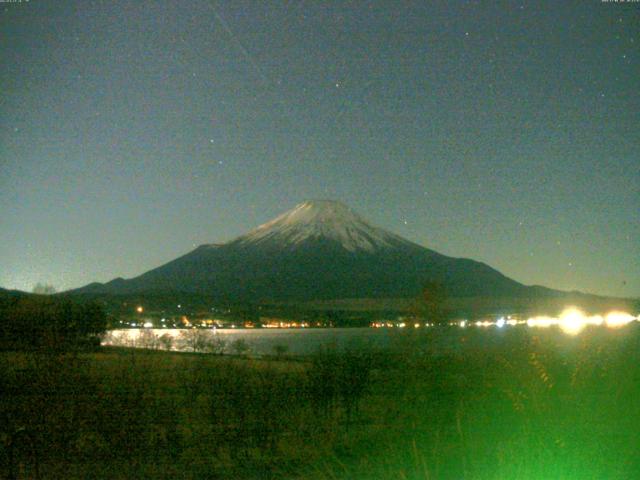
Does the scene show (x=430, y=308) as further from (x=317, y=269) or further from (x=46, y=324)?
(x=317, y=269)

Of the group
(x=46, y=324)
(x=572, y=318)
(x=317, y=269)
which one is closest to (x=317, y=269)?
(x=317, y=269)

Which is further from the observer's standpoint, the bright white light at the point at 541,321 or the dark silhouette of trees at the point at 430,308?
the bright white light at the point at 541,321

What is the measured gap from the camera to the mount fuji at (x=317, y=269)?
4703 centimetres

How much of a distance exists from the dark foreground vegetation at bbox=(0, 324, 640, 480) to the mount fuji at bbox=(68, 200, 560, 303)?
22000 mm

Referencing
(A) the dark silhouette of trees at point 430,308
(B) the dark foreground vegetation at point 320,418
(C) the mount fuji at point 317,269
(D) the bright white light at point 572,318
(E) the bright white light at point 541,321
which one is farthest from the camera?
(C) the mount fuji at point 317,269

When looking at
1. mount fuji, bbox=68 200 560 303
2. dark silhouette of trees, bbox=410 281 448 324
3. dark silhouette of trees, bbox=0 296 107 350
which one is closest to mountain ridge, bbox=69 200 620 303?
mount fuji, bbox=68 200 560 303

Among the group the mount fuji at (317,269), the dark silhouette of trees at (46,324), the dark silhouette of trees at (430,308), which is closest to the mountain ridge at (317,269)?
the mount fuji at (317,269)

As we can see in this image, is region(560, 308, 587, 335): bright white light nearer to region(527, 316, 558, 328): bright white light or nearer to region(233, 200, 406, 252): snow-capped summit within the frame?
region(527, 316, 558, 328): bright white light

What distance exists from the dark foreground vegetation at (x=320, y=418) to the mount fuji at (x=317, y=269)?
2200 centimetres

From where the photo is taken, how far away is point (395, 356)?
54.4 ft

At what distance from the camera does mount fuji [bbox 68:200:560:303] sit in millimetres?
47031

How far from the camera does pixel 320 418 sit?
12828 millimetres

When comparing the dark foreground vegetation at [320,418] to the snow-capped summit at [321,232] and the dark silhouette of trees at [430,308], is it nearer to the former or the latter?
the dark silhouette of trees at [430,308]

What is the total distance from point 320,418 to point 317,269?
5511cm
